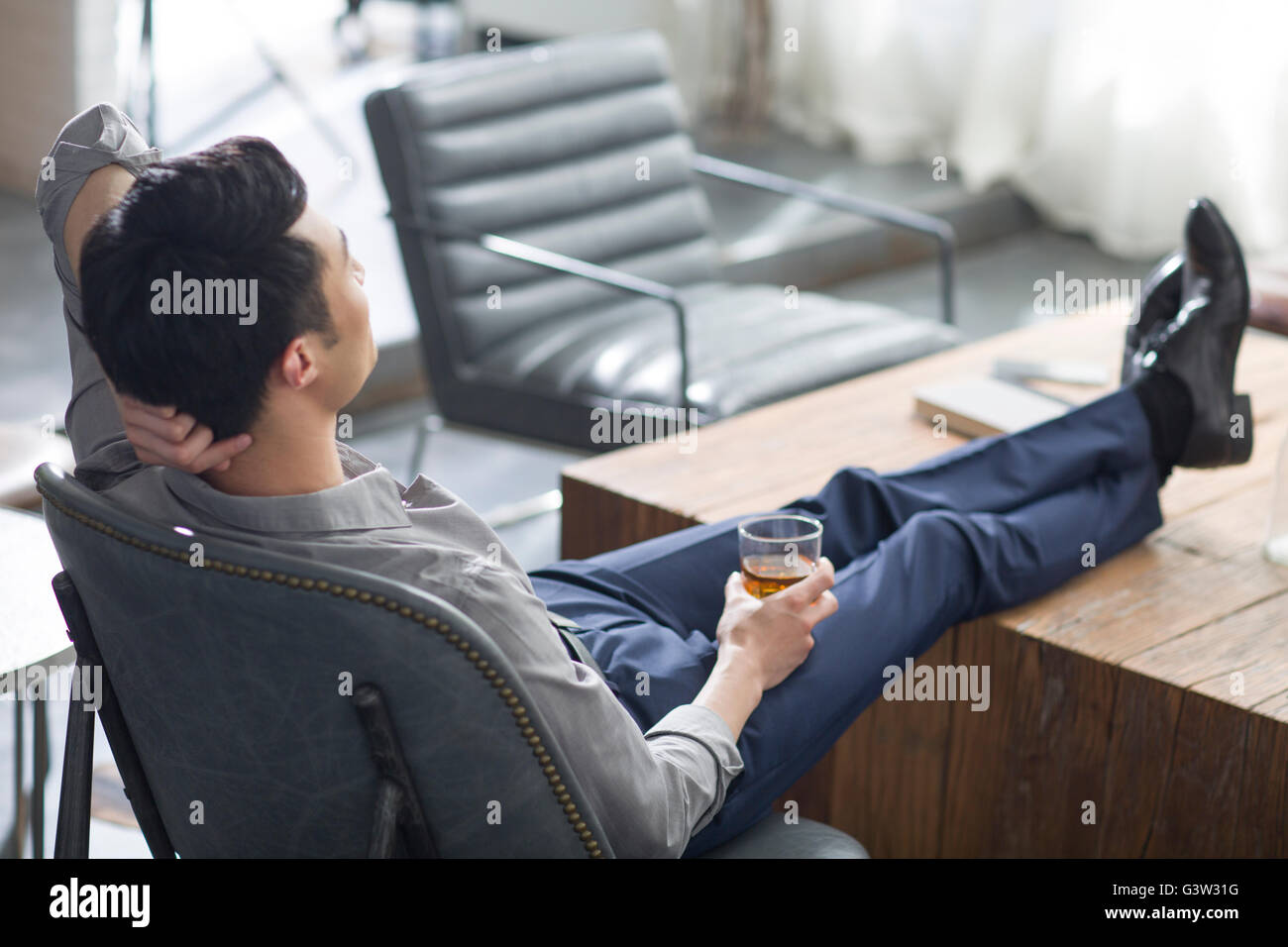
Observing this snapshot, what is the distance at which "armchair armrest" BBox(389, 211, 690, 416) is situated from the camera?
2420 millimetres

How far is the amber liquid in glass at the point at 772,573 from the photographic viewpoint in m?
1.48

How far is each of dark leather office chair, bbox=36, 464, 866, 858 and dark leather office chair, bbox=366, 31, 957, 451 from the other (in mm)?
1433

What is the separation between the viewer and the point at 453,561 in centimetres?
108

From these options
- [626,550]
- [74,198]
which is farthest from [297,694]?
[626,550]

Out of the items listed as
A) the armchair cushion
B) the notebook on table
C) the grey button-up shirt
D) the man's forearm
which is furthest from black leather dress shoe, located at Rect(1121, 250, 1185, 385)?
the grey button-up shirt

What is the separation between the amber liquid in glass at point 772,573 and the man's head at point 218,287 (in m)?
0.60

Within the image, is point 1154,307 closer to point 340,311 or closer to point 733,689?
point 733,689

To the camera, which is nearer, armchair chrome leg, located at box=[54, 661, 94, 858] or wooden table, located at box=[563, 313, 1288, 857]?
armchair chrome leg, located at box=[54, 661, 94, 858]

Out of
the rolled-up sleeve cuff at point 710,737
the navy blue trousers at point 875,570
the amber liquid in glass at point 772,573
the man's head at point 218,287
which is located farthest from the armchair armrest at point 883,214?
the man's head at point 218,287

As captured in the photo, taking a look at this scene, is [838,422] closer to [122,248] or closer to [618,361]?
[618,361]

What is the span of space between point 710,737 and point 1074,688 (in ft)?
1.77

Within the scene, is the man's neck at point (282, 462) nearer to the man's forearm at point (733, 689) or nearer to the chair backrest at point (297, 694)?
the chair backrest at point (297, 694)

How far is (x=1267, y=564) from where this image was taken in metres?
1.82

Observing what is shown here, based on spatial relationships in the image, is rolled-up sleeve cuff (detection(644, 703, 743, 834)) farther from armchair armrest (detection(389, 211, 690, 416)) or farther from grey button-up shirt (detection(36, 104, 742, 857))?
armchair armrest (detection(389, 211, 690, 416))
